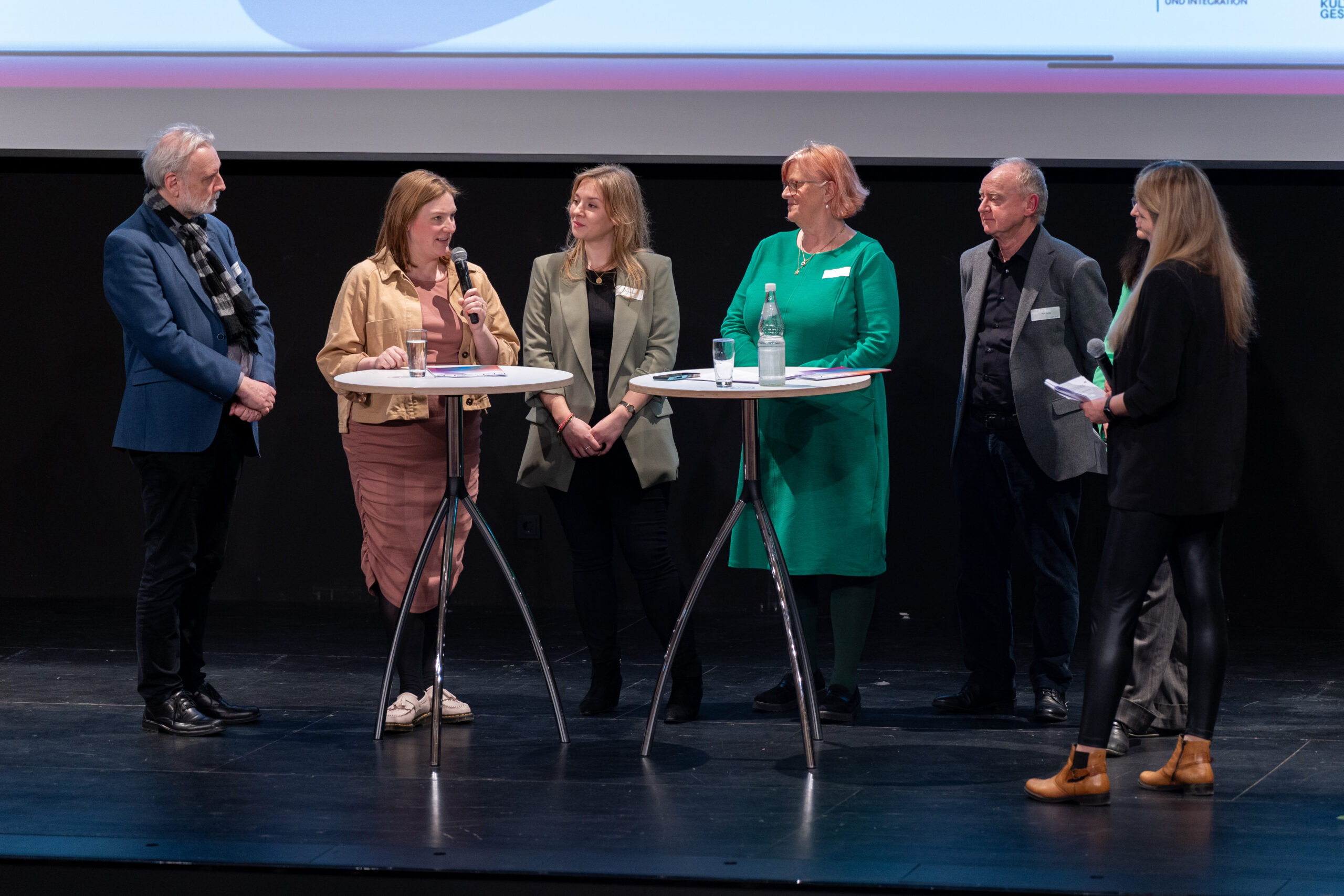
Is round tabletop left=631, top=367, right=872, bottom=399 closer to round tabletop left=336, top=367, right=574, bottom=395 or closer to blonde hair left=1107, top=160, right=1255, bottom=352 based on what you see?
round tabletop left=336, top=367, right=574, bottom=395

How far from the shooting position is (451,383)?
11.3 feet

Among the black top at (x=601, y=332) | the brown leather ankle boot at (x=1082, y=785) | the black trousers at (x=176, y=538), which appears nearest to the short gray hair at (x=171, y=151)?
the black trousers at (x=176, y=538)

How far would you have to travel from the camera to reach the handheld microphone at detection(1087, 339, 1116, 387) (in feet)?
10.7

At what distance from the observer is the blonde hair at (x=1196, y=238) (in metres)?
3.19

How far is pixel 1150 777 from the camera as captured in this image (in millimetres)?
3363

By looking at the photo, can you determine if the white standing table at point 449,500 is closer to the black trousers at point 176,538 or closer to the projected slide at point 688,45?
the black trousers at point 176,538

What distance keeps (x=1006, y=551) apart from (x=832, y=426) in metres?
0.65

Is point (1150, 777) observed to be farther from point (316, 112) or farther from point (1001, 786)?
point (316, 112)

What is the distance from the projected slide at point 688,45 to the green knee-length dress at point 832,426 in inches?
45.6

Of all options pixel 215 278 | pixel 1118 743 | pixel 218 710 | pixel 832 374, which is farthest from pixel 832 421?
pixel 218 710

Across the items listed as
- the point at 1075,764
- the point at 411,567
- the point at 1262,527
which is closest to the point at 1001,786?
the point at 1075,764

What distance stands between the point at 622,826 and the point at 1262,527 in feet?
10.4

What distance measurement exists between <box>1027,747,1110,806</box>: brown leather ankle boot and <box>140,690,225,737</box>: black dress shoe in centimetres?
214

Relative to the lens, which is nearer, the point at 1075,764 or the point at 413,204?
the point at 1075,764
